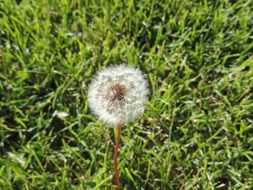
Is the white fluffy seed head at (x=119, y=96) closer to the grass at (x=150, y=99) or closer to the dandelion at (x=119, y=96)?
the dandelion at (x=119, y=96)

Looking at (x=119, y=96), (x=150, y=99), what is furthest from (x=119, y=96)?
(x=150, y=99)

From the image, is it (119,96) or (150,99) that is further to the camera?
(150,99)

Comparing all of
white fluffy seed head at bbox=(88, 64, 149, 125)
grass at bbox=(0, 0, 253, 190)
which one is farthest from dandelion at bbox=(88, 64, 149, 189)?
grass at bbox=(0, 0, 253, 190)

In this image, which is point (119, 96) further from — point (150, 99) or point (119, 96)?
point (150, 99)

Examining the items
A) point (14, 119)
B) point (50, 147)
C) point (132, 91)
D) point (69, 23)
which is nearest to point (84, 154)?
point (50, 147)

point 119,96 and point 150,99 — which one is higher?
point 119,96

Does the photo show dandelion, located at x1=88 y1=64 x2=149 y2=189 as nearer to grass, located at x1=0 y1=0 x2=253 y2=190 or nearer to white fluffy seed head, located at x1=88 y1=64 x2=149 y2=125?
white fluffy seed head, located at x1=88 y1=64 x2=149 y2=125
